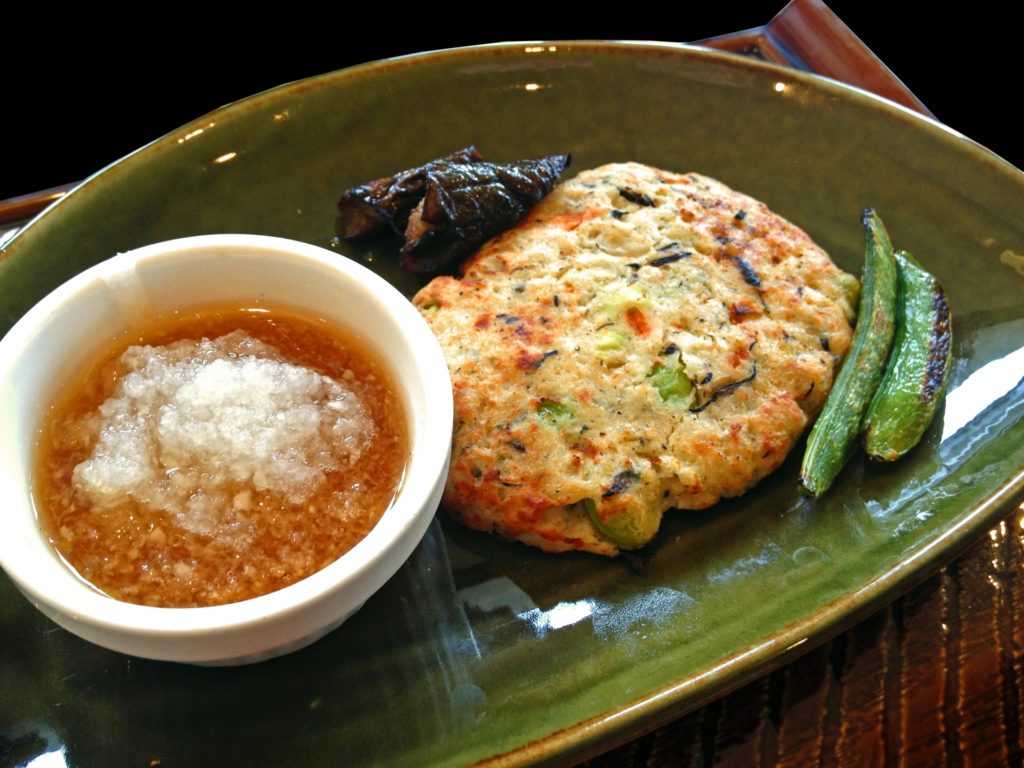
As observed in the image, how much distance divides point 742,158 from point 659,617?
1.66 m

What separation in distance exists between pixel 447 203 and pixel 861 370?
4.01 feet

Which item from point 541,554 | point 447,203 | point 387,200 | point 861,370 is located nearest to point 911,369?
point 861,370

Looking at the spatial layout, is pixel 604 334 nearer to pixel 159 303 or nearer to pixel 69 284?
pixel 159 303

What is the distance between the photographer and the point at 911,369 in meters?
2.42

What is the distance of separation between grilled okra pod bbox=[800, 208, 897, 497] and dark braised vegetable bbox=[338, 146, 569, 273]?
0.96 metres

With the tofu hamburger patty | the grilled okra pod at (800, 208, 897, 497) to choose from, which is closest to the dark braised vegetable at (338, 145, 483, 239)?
the tofu hamburger patty

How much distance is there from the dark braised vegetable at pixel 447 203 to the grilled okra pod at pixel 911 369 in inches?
43.0

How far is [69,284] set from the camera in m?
2.02

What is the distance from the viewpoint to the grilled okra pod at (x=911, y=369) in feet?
7.56

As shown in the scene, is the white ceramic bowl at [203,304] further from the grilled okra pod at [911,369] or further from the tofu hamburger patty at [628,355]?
the grilled okra pod at [911,369]

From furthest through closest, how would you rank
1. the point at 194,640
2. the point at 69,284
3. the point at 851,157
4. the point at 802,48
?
the point at 802,48 < the point at 851,157 < the point at 69,284 < the point at 194,640

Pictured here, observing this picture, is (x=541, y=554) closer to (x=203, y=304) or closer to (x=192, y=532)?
(x=192, y=532)

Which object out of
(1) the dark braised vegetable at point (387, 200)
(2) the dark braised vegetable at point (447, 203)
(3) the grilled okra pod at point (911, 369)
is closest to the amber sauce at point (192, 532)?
(2) the dark braised vegetable at point (447, 203)

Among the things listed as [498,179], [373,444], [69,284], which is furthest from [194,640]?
[498,179]
